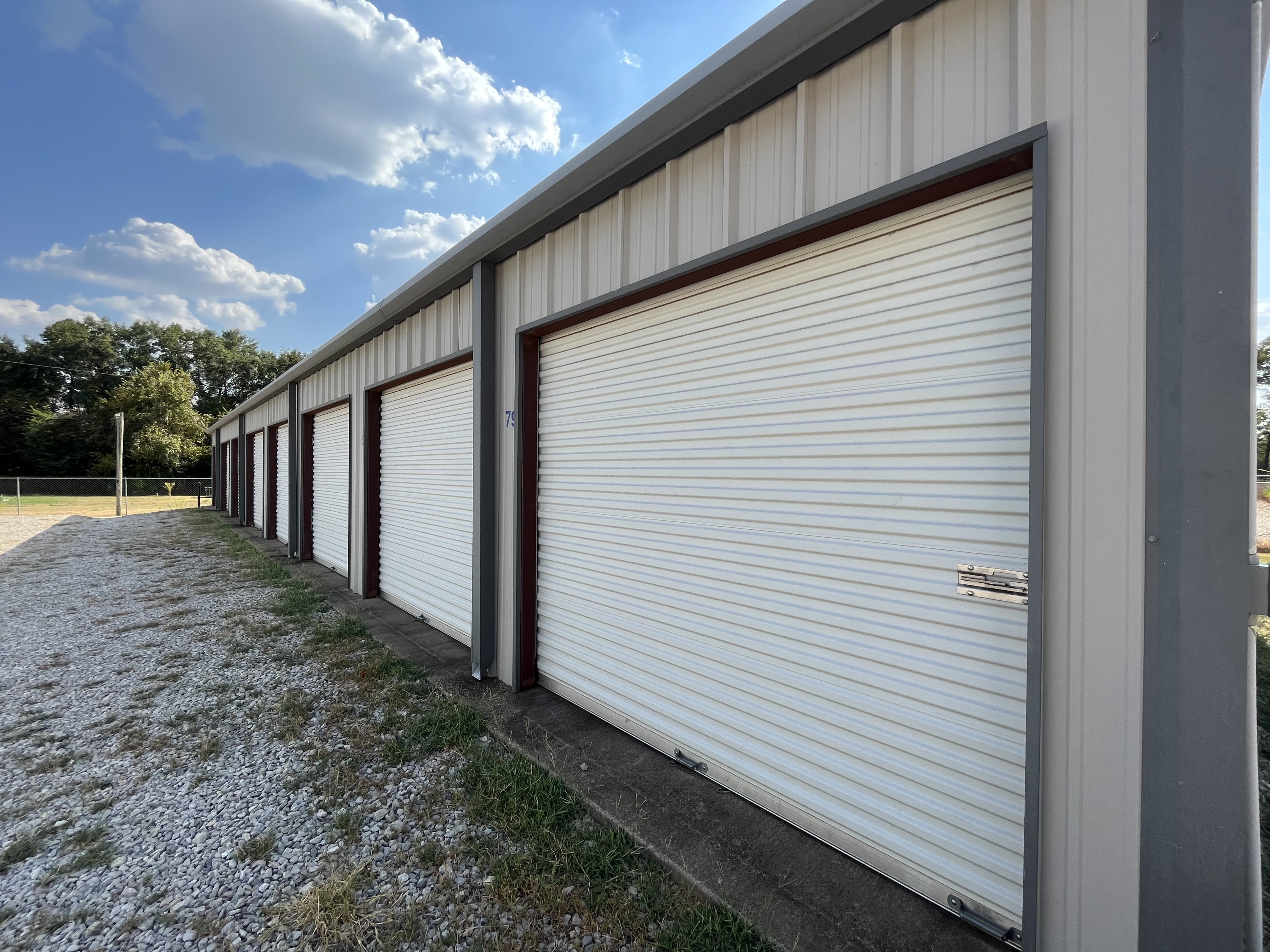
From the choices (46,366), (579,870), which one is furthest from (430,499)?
(46,366)

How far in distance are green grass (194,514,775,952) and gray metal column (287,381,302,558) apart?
563cm

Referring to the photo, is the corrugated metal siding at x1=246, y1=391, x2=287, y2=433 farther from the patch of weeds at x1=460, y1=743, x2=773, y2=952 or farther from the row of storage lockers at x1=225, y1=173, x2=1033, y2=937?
the patch of weeds at x1=460, y1=743, x2=773, y2=952

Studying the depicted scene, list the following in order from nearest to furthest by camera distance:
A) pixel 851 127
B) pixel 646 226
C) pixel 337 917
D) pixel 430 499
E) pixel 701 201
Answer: pixel 337 917 → pixel 851 127 → pixel 701 201 → pixel 646 226 → pixel 430 499

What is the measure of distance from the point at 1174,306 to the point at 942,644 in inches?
45.8

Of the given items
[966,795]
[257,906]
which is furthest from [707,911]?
[257,906]

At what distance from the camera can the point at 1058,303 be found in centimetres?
146

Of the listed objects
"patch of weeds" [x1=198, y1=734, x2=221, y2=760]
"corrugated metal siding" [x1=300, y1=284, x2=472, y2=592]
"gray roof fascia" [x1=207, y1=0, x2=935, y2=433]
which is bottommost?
"patch of weeds" [x1=198, y1=734, x2=221, y2=760]

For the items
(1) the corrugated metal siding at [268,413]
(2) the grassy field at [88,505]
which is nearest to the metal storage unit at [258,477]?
(1) the corrugated metal siding at [268,413]

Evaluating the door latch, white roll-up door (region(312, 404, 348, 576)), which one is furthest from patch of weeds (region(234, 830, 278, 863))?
white roll-up door (region(312, 404, 348, 576))

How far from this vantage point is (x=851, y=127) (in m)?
1.93

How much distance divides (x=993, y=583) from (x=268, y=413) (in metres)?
13.3

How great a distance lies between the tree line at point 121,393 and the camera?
1078 inches

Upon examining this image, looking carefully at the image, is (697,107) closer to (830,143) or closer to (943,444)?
(830,143)

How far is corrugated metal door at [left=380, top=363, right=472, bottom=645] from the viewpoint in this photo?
180 inches
